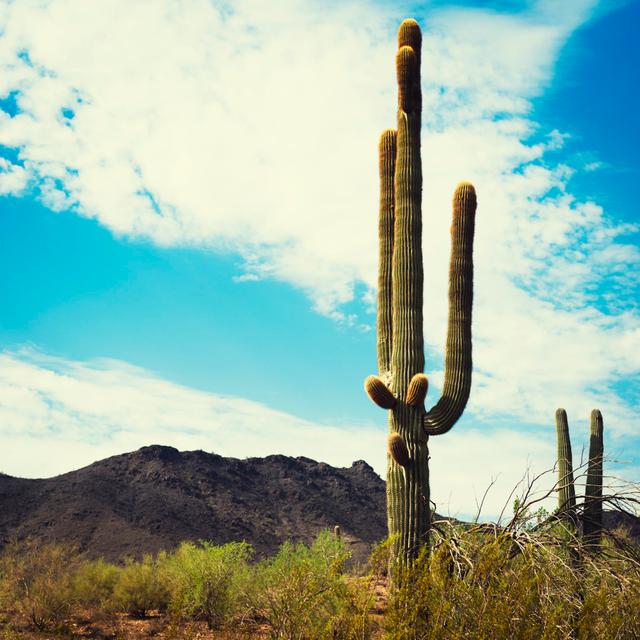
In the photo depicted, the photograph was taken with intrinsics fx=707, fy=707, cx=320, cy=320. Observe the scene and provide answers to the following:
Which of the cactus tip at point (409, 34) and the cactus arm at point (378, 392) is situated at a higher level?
the cactus tip at point (409, 34)

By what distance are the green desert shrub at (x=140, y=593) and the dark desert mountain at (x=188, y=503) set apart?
56.2 ft

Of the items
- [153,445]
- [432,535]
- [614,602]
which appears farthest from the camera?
[153,445]

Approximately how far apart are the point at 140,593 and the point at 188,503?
79.7 feet

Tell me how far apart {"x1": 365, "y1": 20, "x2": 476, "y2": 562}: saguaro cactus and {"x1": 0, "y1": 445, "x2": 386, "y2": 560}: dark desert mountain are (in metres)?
25.6

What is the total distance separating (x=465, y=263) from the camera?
13.1 metres

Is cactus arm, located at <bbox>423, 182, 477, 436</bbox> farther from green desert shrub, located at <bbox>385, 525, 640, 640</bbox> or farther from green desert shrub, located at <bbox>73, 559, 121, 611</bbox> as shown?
green desert shrub, located at <bbox>73, 559, 121, 611</bbox>

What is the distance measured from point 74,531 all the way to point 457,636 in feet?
110

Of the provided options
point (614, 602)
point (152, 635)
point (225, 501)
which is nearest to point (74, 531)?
point (225, 501)

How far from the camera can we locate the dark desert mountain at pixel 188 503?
36812 millimetres

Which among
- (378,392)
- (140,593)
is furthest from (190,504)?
(378,392)

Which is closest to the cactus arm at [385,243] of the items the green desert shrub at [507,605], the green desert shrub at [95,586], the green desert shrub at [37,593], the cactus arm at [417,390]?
the cactus arm at [417,390]

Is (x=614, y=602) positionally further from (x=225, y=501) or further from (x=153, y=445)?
(x=153, y=445)

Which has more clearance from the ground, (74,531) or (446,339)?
(446,339)

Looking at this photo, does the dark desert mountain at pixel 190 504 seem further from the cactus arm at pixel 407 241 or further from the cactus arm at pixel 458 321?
the cactus arm at pixel 407 241
